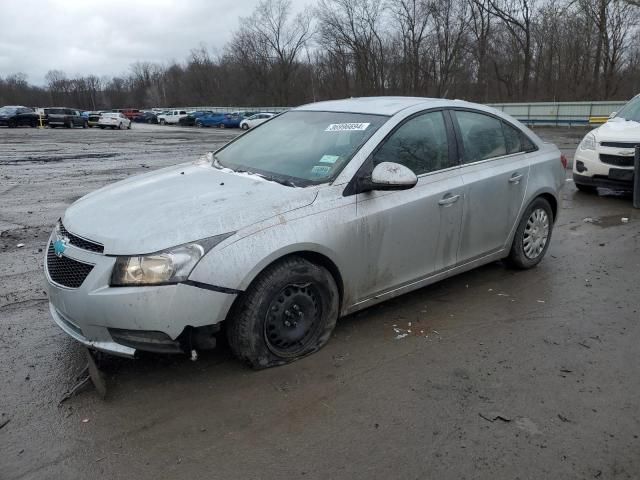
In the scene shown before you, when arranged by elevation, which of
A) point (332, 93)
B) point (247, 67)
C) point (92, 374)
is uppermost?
point (247, 67)

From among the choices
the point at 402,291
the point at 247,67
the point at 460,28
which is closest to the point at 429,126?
the point at 402,291

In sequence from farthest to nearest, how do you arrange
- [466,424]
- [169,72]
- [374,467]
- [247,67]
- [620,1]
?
1. [169,72]
2. [247,67]
3. [620,1]
4. [466,424]
5. [374,467]

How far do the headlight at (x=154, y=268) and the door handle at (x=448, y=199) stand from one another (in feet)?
6.67

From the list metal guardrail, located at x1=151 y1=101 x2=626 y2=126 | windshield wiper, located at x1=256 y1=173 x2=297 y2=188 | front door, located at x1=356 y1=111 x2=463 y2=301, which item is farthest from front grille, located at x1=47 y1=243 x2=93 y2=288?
metal guardrail, located at x1=151 y1=101 x2=626 y2=126

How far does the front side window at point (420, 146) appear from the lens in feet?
12.7

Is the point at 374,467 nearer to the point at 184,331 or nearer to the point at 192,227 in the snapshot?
the point at 184,331

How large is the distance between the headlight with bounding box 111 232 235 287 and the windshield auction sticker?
5.60 feet

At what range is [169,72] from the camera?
104 meters

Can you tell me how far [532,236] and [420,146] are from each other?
5.87 ft

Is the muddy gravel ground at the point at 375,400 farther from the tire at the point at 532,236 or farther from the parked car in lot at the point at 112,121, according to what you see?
the parked car in lot at the point at 112,121

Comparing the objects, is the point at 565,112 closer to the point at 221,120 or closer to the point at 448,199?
the point at 221,120

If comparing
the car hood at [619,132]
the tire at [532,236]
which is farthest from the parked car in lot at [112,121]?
the tire at [532,236]

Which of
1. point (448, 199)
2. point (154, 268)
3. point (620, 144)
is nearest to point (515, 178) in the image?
point (448, 199)

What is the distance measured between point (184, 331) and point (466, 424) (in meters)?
1.64
